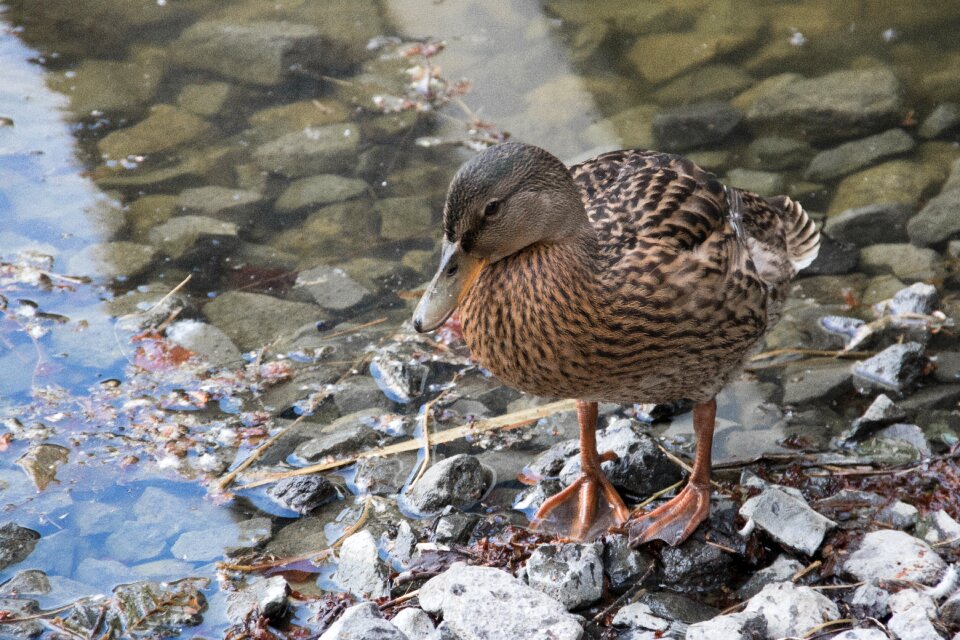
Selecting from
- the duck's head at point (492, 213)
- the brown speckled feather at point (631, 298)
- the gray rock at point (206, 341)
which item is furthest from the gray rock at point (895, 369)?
the gray rock at point (206, 341)

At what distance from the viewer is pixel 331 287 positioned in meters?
5.18

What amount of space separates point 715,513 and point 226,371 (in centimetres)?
227

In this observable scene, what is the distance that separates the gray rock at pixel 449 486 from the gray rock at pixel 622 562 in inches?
22.8

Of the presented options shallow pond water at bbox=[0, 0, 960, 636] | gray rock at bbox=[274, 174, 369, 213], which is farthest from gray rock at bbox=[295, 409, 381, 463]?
gray rock at bbox=[274, 174, 369, 213]

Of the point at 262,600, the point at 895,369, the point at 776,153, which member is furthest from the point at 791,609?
the point at 776,153

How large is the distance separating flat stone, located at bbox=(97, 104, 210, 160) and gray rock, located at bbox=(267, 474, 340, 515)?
9.98 ft

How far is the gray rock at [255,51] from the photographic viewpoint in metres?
6.83

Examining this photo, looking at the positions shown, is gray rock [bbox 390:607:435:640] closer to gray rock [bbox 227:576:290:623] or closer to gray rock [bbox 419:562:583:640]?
gray rock [bbox 419:562:583:640]

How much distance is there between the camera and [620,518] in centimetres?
380

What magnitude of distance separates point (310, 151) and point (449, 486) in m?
2.97

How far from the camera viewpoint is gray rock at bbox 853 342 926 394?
4453 millimetres

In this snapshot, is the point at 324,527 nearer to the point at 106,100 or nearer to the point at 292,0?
the point at 106,100

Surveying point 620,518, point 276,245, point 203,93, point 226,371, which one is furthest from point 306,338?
point 203,93

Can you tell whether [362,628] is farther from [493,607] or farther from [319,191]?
[319,191]
